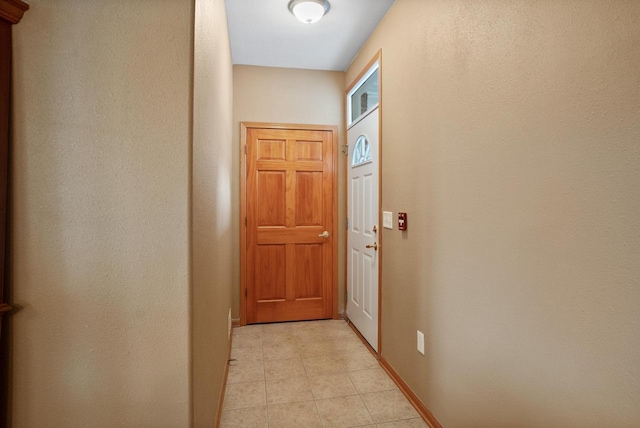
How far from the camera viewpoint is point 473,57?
141 centimetres

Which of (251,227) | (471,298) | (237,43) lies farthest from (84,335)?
(237,43)

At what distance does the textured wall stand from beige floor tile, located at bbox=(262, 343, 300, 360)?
5.18 ft

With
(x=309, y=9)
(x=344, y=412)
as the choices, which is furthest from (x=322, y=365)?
(x=309, y=9)

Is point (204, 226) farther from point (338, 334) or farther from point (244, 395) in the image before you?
point (338, 334)

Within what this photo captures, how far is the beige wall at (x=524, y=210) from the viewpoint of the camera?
2.84 feet

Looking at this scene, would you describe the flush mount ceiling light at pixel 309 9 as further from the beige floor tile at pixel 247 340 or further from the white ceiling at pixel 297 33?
the beige floor tile at pixel 247 340

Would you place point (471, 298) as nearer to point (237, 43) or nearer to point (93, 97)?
point (93, 97)

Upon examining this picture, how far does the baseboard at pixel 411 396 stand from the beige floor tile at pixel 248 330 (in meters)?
1.27

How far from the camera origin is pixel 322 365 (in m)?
2.41

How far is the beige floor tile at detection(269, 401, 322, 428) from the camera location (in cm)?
177

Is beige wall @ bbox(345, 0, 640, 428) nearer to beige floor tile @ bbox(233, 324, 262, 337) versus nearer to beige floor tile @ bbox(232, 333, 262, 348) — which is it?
beige floor tile @ bbox(232, 333, 262, 348)

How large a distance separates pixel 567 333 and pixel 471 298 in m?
0.45

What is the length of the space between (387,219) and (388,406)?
119 centimetres

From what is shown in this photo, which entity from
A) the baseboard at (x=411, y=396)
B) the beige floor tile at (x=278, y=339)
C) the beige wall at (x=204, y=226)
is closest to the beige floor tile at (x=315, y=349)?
the beige floor tile at (x=278, y=339)
